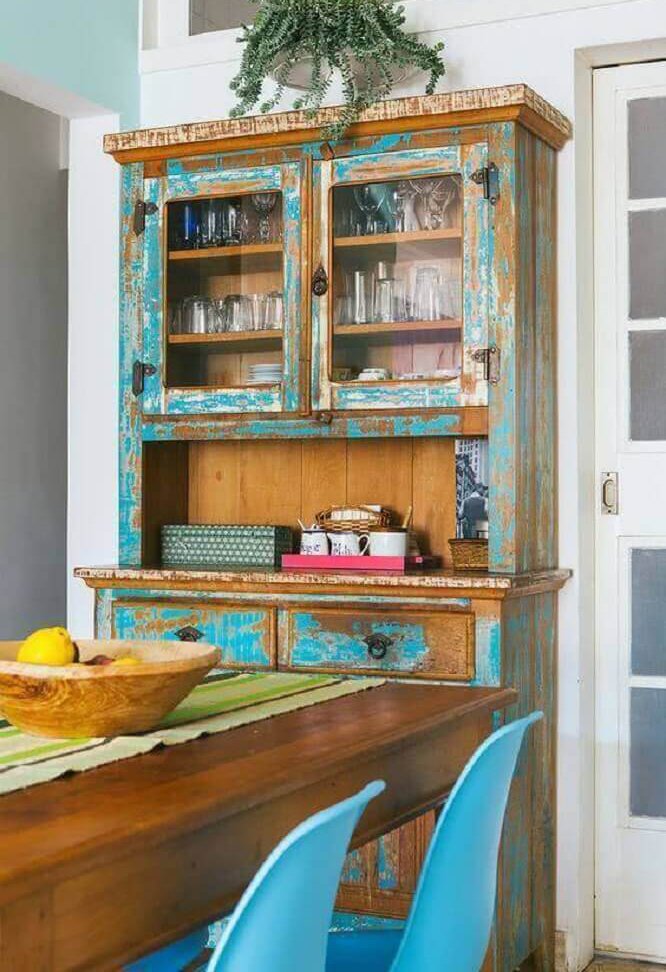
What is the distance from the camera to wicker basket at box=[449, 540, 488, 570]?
3357mm

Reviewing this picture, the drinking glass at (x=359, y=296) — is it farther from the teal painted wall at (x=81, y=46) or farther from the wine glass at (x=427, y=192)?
the teal painted wall at (x=81, y=46)

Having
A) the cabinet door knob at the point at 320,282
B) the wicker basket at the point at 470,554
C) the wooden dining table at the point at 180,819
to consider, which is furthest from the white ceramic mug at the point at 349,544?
the wooden dining table at the point at 180,819

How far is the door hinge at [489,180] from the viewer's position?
129 inches

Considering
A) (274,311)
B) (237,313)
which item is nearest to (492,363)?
(274,311)

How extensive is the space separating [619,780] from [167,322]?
65.0 inches

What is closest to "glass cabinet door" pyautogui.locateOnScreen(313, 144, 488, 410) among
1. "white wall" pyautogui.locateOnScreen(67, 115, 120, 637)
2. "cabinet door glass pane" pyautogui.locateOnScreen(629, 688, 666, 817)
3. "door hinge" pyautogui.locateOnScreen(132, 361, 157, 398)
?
"door hinge" pyautogui.locateOnScreen(132, 361, 157, 398)

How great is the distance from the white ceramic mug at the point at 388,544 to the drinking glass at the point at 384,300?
52 centimetres

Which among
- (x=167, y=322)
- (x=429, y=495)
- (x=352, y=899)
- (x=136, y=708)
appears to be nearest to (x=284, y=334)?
(x=167, y=322)

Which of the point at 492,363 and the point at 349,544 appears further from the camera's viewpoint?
the point at 349,544

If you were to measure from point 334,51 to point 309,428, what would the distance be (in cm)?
93

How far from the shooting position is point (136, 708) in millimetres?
1932

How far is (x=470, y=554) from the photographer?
11.1ft

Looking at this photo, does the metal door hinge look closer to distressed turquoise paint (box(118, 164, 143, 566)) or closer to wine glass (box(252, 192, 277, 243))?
wine glass (box(252, 192, 277, 243))

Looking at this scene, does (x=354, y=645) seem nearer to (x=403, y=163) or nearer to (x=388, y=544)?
(x=388, y=544)
